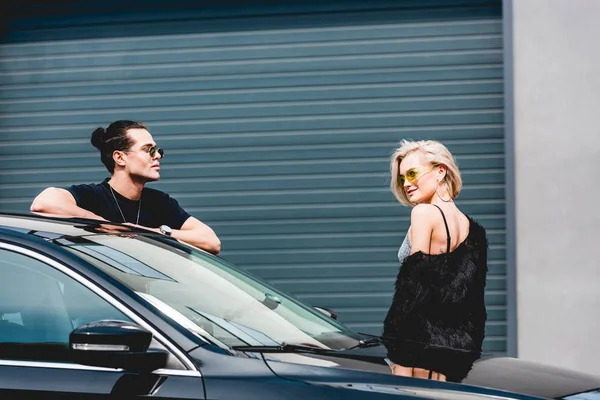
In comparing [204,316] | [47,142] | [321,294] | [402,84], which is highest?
[402,84]

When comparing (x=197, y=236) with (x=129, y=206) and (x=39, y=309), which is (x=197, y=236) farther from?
(x=39, y=309)

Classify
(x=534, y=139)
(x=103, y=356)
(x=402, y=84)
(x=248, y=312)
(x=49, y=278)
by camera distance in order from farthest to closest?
(x=402, y=84) < (x=534, y=139) < (x=248, y=312) < (x=49, y=278) < (x=103, y=356)

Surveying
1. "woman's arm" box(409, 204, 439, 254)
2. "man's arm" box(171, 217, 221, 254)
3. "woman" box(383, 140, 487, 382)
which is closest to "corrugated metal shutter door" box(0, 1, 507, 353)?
"man's arm" box(171, 217, 221, 254)

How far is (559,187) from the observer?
7730mm

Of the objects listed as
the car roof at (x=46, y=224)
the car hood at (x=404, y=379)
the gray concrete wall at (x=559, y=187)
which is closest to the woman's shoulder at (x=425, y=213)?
the car hood at (x=404, y=379)

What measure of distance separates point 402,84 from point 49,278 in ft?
17.4

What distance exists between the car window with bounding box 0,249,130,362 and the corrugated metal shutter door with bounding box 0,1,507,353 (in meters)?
4.92

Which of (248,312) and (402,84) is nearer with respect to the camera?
(248,312)

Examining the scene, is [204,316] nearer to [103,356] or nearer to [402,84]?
[103,356]

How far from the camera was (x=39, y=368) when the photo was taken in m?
3.23

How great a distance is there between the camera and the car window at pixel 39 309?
10.8ft

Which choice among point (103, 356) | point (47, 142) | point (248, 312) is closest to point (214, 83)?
point (47, 142)

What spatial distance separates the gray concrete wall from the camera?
767 cm

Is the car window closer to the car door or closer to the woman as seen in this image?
the car door
